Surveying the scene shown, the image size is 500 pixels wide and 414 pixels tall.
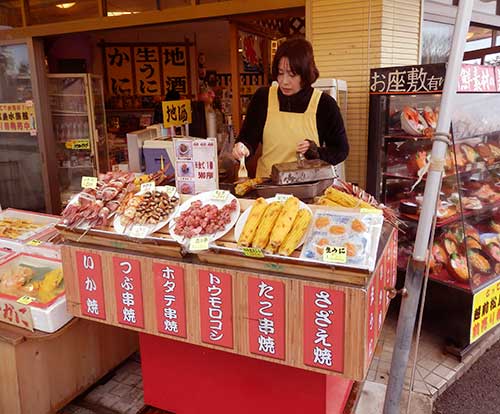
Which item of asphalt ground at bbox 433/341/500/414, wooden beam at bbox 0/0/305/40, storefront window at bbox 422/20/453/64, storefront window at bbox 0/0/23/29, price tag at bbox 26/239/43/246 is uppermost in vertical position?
storefront window at bbox 0/0/23/29

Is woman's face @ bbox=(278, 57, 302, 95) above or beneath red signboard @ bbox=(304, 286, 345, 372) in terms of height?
above

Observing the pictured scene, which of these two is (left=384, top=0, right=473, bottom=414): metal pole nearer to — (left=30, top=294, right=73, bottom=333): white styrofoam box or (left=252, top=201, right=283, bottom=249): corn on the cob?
(left=252, top=201, right=283, bottom=249): corn on the cob

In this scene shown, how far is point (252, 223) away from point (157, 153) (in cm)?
134

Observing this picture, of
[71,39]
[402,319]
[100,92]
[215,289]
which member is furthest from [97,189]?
[71,39]

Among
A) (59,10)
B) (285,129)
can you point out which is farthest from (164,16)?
(285,129)

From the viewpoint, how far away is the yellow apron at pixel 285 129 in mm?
3104

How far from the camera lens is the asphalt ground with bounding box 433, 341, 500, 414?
3066mm

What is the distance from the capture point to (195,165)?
2408mm

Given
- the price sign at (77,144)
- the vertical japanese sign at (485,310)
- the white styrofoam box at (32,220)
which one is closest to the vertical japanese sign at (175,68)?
the price sign at (77,144)

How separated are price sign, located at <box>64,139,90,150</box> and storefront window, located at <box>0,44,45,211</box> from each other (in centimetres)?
69

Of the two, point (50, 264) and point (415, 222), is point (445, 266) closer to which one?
point (415, 222)

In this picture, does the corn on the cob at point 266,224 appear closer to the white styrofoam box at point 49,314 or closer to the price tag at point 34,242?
the white styrofoam box at point 49,314

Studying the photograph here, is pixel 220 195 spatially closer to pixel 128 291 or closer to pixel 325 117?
pixel 128 291

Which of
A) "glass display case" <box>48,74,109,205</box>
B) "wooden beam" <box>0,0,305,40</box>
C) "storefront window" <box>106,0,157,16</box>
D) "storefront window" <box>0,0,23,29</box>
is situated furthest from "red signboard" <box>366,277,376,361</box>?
"storefront window" <box>0,0,23,29</box>
